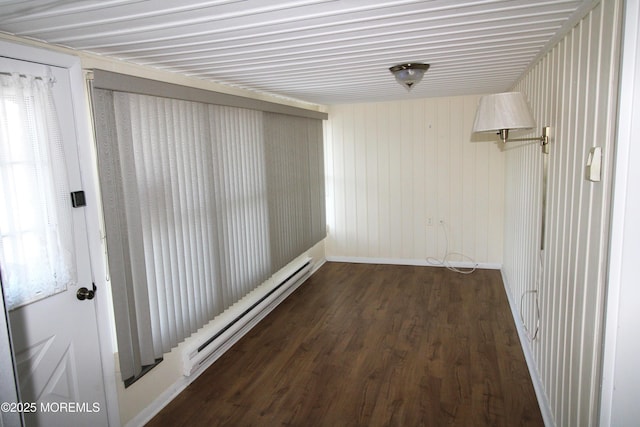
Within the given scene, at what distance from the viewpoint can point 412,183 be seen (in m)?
5.45

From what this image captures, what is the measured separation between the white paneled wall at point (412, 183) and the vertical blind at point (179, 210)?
5.66ft

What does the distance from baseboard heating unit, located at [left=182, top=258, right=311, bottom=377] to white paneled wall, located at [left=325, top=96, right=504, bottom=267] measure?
1375mm

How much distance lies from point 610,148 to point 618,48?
34 cm

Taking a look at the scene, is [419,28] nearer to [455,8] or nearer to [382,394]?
[455,8]

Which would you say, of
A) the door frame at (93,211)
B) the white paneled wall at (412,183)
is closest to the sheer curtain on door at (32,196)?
the door frame at (93,211)

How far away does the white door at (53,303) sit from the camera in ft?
5.90

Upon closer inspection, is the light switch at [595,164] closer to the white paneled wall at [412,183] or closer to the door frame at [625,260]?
the door frame at [625,260]

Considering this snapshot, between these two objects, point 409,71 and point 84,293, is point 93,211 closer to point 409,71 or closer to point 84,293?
point 84,293

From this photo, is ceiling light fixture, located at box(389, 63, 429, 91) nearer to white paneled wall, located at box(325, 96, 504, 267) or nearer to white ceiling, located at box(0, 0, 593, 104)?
white ceiling, located at box(0, 0, 593, 104)

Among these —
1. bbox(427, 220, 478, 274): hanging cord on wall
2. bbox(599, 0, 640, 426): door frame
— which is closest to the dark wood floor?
bbox(427, 220, 478, 274): hanging cord on wall

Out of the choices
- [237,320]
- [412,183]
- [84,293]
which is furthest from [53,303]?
[412,183]

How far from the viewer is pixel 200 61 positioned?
249 cm

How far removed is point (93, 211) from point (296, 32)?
1.41 metres

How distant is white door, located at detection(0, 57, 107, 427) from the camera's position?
5.90 feet
